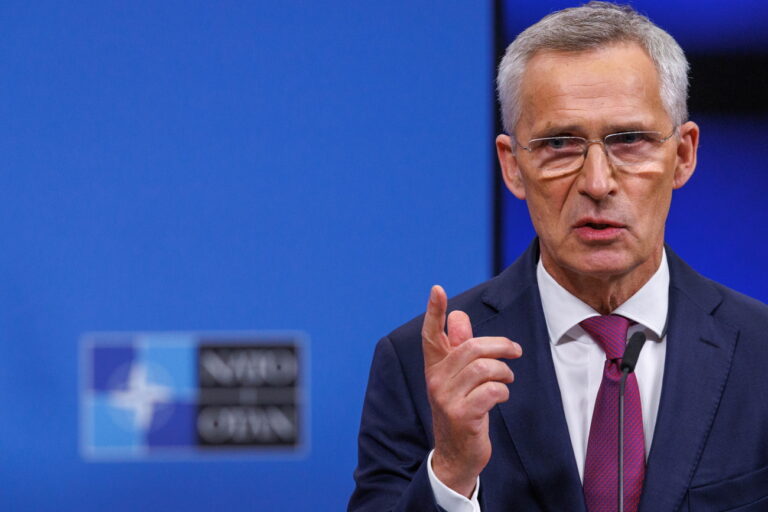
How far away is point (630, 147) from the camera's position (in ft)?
4.79

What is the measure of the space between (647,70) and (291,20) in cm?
113

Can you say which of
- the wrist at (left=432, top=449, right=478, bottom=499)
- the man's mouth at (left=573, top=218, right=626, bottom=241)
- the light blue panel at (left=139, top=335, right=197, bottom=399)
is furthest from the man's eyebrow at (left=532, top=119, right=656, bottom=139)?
the light blue panel at (left=139, top=335, right=197, bottom=399)

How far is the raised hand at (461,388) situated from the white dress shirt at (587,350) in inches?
8.8

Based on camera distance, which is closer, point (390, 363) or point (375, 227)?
point (390, 363)

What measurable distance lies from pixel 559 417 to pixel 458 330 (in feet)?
0.82

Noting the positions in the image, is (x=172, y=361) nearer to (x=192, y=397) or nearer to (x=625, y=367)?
(x=192, y=397)

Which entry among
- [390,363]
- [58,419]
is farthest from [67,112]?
[390,363]

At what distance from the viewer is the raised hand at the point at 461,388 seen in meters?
1.22

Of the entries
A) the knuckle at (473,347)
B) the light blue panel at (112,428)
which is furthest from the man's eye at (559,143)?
the light blue panel at (112,428)

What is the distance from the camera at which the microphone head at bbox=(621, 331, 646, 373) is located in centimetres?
124

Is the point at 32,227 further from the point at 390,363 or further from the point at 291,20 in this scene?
the point at 390,363

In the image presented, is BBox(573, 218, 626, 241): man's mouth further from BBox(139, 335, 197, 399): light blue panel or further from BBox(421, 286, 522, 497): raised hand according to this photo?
BBox(139, 335, 197, 399): light blue panel

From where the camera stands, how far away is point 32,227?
2.37 m

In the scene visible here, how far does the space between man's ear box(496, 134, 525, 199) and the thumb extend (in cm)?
39
